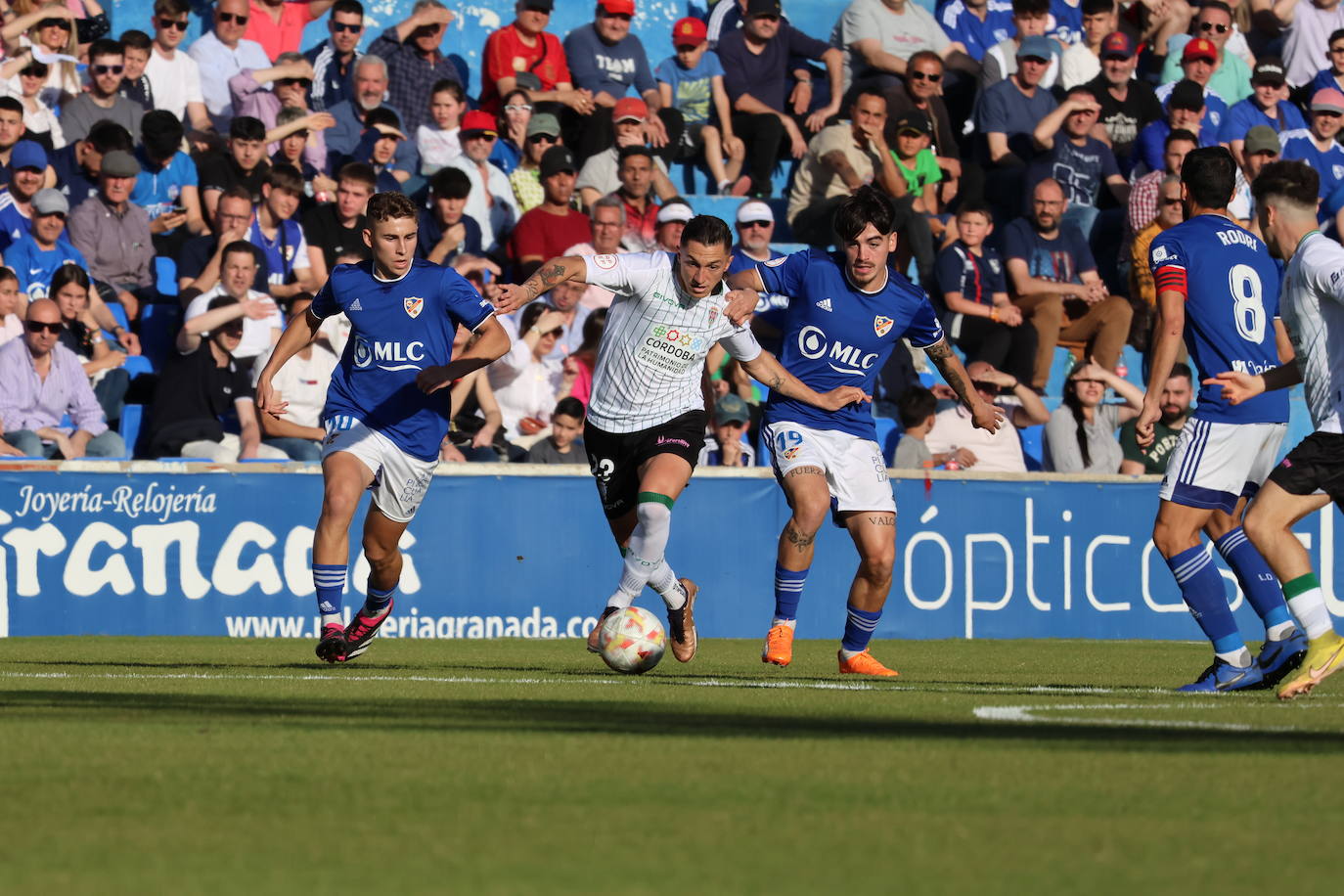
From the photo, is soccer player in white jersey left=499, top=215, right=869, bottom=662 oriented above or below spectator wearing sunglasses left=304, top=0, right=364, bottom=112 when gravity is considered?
below

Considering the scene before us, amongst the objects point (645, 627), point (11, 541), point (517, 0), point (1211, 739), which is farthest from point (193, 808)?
point (517, 0)

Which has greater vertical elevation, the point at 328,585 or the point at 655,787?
the point at 328,585

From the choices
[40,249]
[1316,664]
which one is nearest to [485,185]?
[40,249]

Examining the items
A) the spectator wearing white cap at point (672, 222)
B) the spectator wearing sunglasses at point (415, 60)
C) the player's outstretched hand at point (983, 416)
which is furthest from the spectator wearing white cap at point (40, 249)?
the player's outstretched hand at point (983, 416)

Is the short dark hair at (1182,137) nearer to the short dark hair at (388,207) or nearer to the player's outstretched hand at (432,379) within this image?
the short dark hair at (388,207)

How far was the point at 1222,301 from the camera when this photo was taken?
8.77 meters

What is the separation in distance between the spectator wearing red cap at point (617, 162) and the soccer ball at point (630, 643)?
372 inches

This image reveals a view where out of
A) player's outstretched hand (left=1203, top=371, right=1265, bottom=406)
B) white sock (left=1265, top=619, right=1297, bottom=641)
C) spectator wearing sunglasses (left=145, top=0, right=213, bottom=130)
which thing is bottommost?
white sock (left=1265, top=619, right=1297, bottom=641)

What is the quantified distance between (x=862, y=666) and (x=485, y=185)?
8.93 meters

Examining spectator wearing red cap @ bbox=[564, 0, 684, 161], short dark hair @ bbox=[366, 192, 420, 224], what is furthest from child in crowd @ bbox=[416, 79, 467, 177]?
short dark hair @ bbox=[366, 192, 420, 224]

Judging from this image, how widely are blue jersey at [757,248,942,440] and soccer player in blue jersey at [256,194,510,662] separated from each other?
154cm

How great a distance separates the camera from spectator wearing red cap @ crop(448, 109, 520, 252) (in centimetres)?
1781

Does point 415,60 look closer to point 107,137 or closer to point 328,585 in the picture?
point 107,137

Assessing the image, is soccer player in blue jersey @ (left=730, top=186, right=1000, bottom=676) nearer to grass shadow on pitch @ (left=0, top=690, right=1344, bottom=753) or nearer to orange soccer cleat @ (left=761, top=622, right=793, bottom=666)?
orange soccer cleat @ (left=761, top=622, right=793, bottom=666)
